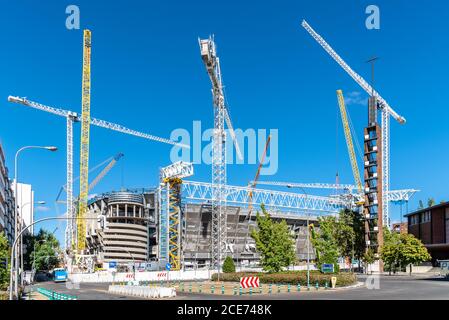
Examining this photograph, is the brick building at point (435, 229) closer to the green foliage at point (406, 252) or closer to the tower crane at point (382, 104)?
the green foliage at point (406, 252)

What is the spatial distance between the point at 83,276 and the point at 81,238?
189 ft

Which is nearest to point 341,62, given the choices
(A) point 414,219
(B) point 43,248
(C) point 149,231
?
(A) point 414,219

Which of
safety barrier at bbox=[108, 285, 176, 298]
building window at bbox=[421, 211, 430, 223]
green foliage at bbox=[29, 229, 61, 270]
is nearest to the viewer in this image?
safety barrier at bbox=[108, 285, 176, 298]

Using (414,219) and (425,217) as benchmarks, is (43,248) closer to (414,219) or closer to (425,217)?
(414,219)

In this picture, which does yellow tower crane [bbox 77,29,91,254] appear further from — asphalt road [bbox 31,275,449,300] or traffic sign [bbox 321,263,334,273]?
traffic sign [bbox 321,263,334,273]

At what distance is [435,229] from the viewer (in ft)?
394

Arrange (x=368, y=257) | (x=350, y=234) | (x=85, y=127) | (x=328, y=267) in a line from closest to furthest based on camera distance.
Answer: (x=328, y=267)
(x=368, y=257)
(x=350, y=234)
(x=85, y=127)

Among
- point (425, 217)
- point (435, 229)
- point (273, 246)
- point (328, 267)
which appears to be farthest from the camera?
point (425, 217)

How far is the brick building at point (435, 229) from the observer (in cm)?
11446

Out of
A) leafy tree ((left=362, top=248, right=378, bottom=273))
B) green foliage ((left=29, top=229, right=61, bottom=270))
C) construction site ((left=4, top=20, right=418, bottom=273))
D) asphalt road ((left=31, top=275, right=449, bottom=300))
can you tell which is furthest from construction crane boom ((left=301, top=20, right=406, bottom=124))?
asphalt road ((left=31, top=275, right=449, bottom=300))

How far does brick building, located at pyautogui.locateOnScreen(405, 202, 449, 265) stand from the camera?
376 feet

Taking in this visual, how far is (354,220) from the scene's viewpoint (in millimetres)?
117688
